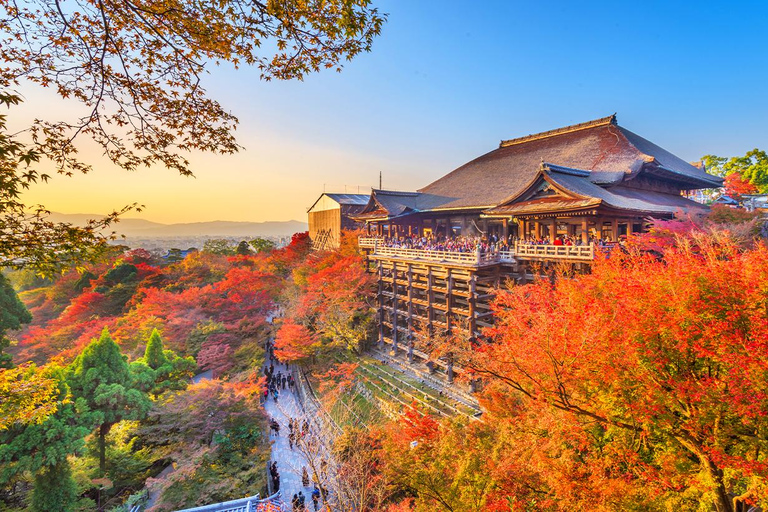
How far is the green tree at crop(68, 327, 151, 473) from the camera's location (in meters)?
13.0

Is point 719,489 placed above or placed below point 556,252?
below

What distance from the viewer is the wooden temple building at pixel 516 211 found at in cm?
1430

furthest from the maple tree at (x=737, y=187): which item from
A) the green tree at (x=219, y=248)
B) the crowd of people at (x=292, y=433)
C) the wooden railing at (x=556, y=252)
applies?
the green tree at (x=219, y=248)

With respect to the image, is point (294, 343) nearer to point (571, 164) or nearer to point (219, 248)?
point (571, 164)

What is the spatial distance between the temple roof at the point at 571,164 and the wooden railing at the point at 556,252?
12.3 ft

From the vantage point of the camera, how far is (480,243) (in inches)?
666

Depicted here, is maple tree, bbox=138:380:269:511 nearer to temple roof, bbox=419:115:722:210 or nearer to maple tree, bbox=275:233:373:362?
maple tree, bbox=275:233:373:362

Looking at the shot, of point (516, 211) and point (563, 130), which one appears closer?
point (516, 211)

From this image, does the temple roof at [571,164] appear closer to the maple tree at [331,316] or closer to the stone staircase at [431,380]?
the maple tree at [331,316]

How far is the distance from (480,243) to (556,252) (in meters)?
3.95

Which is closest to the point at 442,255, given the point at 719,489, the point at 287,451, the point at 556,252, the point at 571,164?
the point at 556,252

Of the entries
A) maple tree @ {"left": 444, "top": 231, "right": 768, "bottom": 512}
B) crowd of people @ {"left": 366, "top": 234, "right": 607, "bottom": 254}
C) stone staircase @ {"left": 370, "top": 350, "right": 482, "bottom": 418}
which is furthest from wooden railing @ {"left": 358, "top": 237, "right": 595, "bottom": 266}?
stone staircase @ {"left": 370, "top": 350, "right": 482, "bottom": 418}

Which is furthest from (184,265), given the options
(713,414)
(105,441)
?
(713,414)

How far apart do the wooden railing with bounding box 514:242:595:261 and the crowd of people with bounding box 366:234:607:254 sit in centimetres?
32
